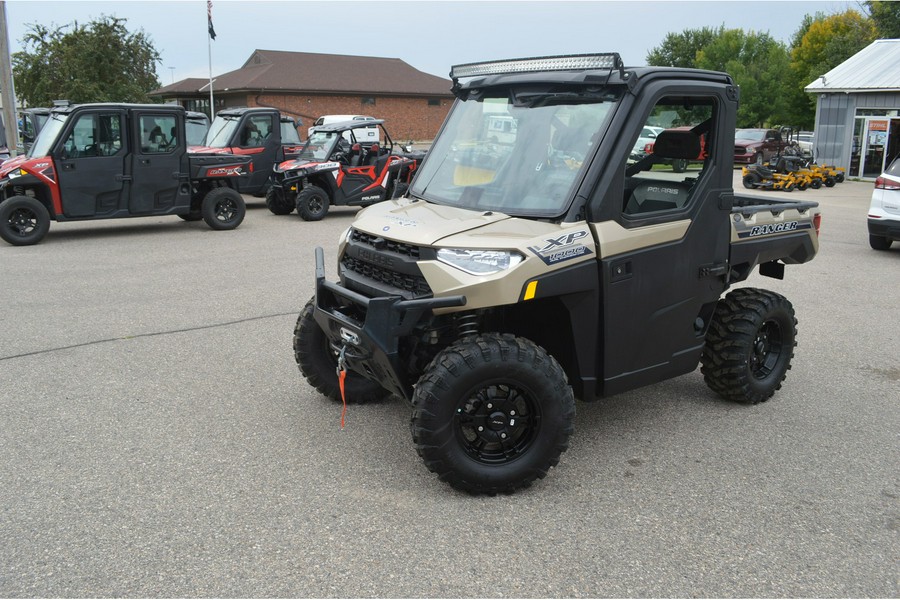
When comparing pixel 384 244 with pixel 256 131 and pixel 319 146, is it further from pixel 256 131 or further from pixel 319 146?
pixel 256 131

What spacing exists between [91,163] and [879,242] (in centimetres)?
1240

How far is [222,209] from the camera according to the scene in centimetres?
1448

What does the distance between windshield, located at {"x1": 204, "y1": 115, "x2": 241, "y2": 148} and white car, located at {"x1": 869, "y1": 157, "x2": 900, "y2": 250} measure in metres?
12.5

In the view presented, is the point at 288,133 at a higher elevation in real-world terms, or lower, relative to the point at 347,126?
lower

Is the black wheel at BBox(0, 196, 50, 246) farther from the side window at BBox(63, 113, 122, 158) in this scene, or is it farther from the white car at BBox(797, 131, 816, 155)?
the white car at BBox(797, 131, 816, 155)

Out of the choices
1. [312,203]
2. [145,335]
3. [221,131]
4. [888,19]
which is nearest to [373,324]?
[145,335]

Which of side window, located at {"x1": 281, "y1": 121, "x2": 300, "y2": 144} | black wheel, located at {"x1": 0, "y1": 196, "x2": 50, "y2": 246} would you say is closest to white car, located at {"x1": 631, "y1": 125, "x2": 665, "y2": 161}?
black wheel, located at {"x1": 0, "y1": 196, "x2": 50, "y2": 246}

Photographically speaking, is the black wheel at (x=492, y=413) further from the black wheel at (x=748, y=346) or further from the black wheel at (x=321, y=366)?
the black wheel at (x=748, y=346)

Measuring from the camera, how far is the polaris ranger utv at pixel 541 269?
3.98 m

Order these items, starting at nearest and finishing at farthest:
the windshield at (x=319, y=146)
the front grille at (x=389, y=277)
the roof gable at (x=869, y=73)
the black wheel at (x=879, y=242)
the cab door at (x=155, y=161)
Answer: the front grille at (x=389, y=277) → the black wheel at (x=879, y=242) → the cab door at (x=155, y=161) → the windshield at (x=319, y=146) → the roof gable at (x=869, y=73)

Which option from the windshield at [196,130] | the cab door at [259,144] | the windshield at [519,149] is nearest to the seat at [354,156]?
the cab door at [259,144]

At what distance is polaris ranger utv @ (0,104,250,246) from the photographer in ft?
40.5

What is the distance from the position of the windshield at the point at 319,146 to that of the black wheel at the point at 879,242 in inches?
395

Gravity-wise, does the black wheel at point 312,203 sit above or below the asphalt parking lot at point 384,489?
above
